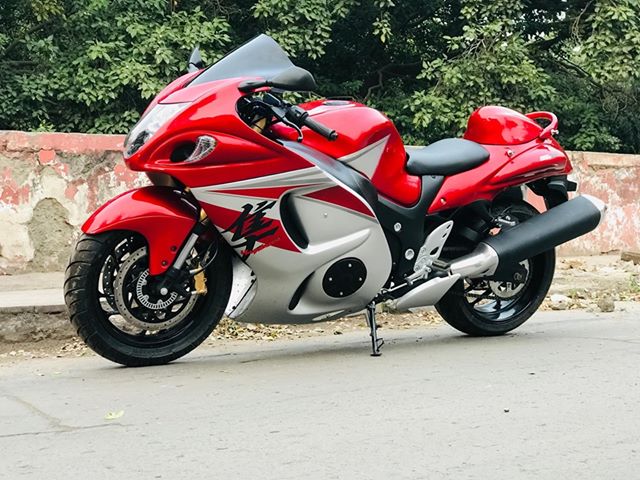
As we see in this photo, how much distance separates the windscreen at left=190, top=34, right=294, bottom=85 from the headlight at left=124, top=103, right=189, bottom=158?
0.24m

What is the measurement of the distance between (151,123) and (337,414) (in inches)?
66.6

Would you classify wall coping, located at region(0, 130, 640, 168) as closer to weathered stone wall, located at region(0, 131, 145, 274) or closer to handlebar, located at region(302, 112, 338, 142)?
weathered stone wall, located at region(0, 131, 145, 274)

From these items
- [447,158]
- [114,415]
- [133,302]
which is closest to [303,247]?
[133,302]

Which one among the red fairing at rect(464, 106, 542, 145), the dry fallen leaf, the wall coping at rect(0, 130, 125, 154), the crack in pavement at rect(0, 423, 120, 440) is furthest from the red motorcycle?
the wall coping at rect(0, 130, 125, 154)

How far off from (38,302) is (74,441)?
3169 mm

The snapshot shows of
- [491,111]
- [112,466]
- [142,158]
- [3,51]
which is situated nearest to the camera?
[112,466]

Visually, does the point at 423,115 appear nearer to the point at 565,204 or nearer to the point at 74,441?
the point at 565,204

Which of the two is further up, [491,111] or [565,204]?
[491,111]

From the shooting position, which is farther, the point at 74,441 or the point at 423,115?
the point at 423,115

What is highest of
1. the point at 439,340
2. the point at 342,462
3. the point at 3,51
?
the point at 3,51

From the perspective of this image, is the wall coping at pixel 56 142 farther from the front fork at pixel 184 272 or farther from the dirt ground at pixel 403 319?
the front fork at pixel 184 272

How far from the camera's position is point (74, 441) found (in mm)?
3455

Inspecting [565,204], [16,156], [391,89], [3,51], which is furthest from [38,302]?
[391,89]

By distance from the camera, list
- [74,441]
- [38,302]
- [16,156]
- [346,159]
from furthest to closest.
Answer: [16,156] → [38,302] → [346,159] → [74,441]
